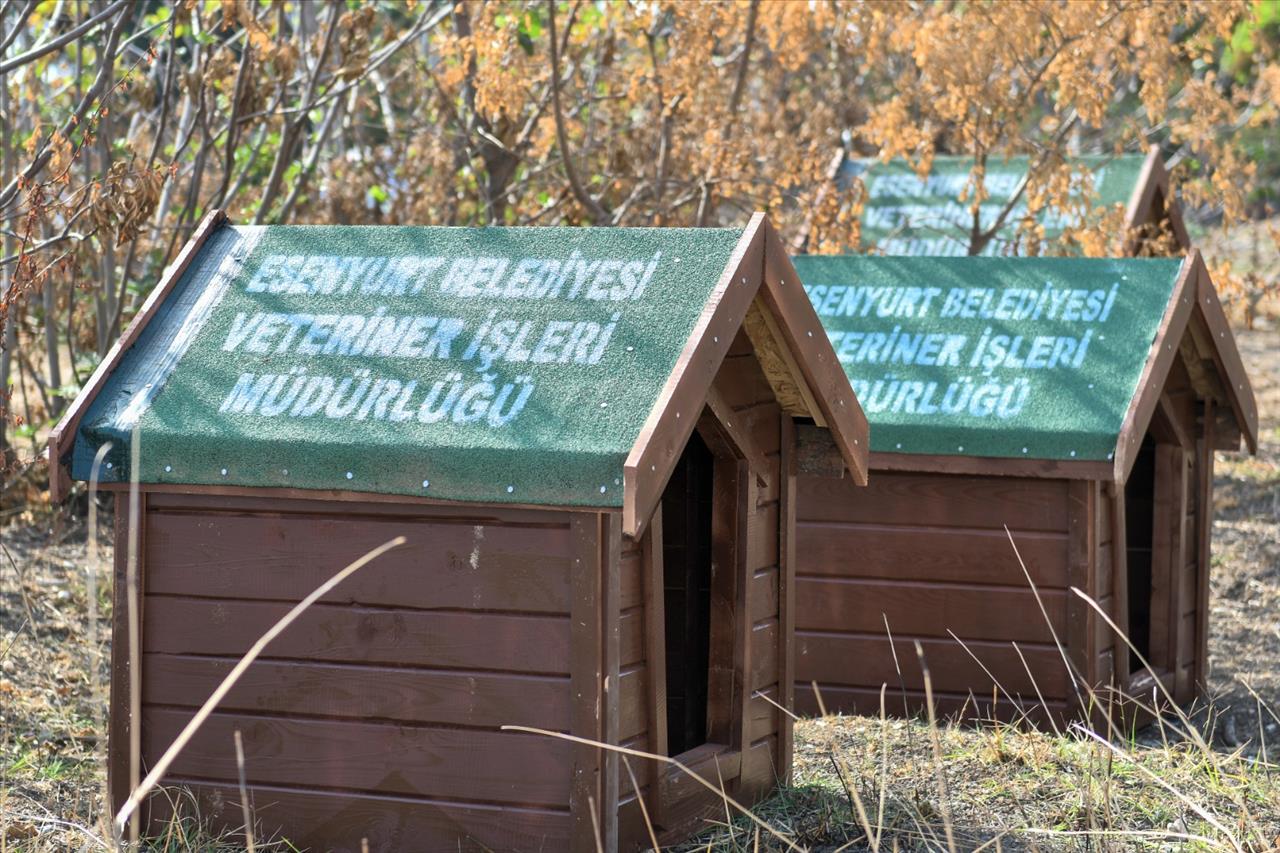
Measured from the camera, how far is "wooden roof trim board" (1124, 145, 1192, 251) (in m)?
9.92

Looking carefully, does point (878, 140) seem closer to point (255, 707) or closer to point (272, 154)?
point (272, 154)

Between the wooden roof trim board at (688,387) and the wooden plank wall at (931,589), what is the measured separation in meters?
2.09

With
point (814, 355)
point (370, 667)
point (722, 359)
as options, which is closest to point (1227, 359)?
point (814, 355)

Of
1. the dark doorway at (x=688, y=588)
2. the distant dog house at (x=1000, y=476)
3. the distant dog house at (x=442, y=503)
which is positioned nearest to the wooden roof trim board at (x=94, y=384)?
the distant dog house at (x=442, y=503)

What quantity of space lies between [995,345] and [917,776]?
1789 millimetres

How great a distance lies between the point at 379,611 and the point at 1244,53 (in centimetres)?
1559

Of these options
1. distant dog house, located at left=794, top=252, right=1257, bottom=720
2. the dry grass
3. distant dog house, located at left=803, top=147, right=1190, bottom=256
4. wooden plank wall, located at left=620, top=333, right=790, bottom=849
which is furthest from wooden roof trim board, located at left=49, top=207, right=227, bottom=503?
distant dog house, located at left=803, top=147, right=1190, bottom=256

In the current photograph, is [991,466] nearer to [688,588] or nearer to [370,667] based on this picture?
[688,588]

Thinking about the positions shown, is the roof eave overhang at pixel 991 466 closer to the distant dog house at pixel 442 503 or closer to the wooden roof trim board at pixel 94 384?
the distant dog house at pixel 442 503

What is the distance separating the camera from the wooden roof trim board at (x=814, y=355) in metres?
4.16

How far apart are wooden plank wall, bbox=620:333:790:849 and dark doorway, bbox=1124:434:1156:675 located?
264cm

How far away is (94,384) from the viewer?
13.7 ft

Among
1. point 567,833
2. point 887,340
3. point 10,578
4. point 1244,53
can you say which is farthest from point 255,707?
point 1244,53

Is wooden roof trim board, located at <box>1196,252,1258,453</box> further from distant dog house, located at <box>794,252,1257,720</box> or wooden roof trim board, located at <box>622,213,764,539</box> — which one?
wooden roof trim board, located at <box>622,213,764,539</box>
